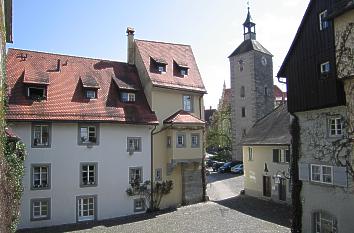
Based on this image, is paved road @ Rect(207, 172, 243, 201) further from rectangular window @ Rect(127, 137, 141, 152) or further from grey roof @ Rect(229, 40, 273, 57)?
grey roof @ Rect(229, 40, 273, 57)

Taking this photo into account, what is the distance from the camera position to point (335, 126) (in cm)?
1691

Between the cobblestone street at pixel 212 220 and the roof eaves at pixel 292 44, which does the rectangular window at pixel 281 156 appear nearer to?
the cobblestone street at pixel 212 220

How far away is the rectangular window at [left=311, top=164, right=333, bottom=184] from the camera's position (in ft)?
55.9

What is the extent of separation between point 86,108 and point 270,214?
14.8 metres

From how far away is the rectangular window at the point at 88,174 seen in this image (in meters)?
25.2

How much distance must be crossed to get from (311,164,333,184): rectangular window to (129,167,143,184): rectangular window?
13.3m

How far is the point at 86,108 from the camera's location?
26000 mm

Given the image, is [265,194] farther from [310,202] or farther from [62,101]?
[62,101]

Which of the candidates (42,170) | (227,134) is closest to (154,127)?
(42,170)

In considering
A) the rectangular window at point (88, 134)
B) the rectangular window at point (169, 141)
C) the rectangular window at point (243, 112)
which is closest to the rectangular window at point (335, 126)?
the rectangular window at point (169, 141)

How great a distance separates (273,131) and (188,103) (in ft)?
24.7

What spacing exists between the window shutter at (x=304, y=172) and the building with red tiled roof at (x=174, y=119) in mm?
11392

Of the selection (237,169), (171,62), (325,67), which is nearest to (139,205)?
(171,62)

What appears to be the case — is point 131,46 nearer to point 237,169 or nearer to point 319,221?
point 319,221
